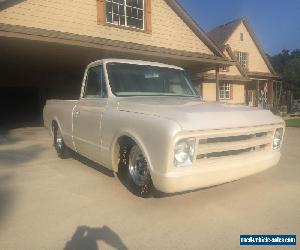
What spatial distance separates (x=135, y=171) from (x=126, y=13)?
426 inches

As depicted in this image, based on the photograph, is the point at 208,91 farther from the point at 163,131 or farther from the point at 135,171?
the point at 163,131

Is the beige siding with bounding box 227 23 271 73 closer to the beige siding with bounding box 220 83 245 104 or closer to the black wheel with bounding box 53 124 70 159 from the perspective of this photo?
the beige siding with bounding box 220 83 245 104

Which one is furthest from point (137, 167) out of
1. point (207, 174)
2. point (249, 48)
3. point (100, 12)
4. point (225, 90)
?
point (249, 48)

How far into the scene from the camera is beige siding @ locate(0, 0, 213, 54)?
10.7 meters

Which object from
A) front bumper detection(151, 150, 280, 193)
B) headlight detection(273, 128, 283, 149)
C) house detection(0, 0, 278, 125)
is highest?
house detection(0, 0, 278, 125)

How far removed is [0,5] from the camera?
32.9 feet

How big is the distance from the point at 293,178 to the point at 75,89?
16027 mm

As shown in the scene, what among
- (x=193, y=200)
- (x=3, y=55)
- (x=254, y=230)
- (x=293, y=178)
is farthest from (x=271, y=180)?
(x=3, y=55)

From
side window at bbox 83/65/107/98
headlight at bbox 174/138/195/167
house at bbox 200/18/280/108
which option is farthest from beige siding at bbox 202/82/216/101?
headlight at bbox 174/138/195/167

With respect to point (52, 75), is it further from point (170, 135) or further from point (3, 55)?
point (170, 135)

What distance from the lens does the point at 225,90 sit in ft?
86.5

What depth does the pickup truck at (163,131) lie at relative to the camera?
3.50 meters

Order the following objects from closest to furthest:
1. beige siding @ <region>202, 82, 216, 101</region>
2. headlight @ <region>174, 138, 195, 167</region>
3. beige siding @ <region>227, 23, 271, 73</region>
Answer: headlight @ <region>174, 138, 195, 167</region> → beige siding @ <region>202, 82, 216, 101</region> → beige siding @ <region>227, 23, 271, 73</region>

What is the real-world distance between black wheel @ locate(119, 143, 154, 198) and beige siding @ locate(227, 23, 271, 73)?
1003 inches
